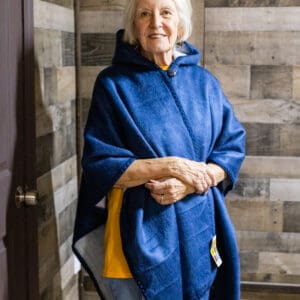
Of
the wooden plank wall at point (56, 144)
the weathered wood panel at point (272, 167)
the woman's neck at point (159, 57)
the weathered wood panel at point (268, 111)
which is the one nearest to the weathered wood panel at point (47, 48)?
the wooden plank wall at point (56, 144)

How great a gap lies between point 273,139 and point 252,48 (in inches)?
14.8

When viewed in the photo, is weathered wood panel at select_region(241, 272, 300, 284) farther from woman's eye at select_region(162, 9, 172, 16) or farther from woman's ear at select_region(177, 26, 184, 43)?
woman's eye at select_region(162, 9, 172, 16)

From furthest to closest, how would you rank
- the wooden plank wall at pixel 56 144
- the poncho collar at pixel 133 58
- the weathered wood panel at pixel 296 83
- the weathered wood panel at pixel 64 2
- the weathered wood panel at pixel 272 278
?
the weathered wood panel at pixel 272 278, the weathered wood panel at pixel 296 83, the weathered wood panel at pixel 64 2, the wooden plank wall at pixel 56 144, the poncho collar at pixel 133 58

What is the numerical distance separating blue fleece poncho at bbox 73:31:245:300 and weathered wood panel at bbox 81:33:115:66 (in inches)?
21.2

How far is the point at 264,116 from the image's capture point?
2400 millimetres

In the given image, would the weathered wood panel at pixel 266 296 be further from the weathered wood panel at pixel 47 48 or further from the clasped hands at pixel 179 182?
the weathered wood panel at pixel 47 48

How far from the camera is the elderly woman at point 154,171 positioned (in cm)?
175

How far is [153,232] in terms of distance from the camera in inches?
69.6

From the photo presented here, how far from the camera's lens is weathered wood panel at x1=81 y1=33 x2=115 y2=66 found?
2.43 meters

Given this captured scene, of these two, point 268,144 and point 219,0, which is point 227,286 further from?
point 219,0

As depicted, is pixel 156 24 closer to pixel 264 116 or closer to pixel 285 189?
pixel 264 116

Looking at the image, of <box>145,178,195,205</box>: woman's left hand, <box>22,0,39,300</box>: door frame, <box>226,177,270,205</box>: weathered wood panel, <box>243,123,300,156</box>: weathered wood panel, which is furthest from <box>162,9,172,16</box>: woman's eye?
<box>226,177,270,205</box>: weathered wood panel

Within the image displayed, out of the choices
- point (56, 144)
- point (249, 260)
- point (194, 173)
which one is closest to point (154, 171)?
point (194, 173)

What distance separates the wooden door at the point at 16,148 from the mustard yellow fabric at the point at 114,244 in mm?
252
